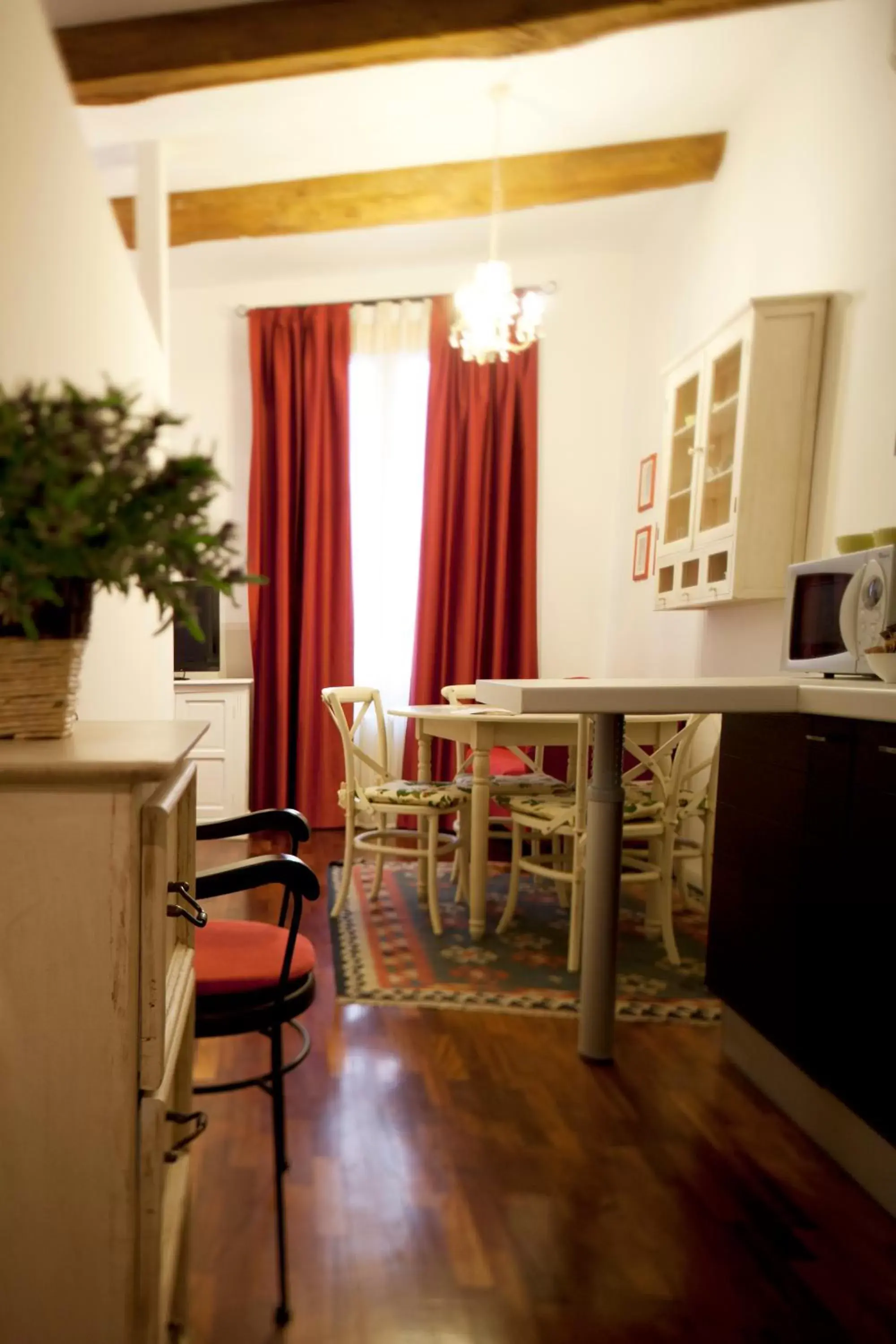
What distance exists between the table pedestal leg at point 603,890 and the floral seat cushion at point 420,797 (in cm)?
102

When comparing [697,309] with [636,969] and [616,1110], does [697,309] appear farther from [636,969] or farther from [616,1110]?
[616,1110]

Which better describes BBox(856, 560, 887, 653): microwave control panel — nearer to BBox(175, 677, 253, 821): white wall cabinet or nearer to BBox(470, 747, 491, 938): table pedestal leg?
BBox(470, 747, 491, 938): table pedestal leg

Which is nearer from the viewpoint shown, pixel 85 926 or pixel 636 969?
pixel 85 926

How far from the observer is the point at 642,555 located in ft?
13.6

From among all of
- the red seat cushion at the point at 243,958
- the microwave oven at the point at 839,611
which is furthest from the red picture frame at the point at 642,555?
the red seat cushion at the point at 243,958

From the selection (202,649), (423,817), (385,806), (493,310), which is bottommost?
(423,817)

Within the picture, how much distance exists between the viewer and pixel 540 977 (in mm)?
2555

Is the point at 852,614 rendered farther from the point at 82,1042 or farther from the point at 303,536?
the point at 303,536

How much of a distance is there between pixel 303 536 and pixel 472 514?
3.28 ft

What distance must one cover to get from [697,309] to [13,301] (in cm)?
311

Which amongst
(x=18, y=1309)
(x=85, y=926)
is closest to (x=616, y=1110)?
(x=18, y=1309)

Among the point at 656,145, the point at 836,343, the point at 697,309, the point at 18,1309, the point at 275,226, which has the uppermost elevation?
the point at 656,145

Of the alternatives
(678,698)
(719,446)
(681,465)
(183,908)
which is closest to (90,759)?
(183,908)

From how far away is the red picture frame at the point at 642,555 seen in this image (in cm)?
406
